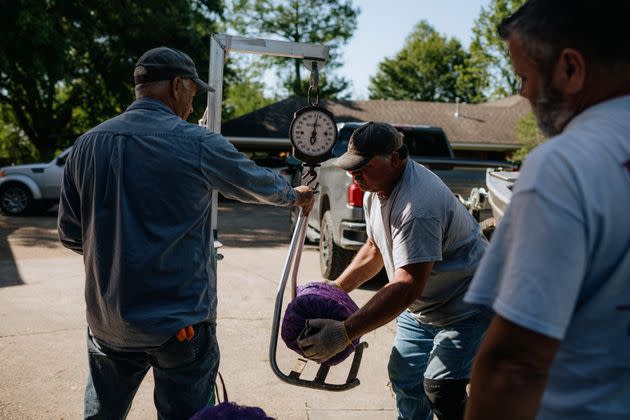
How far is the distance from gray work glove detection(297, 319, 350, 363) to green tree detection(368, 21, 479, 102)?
5425 centimetres

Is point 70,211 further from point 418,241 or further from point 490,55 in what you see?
point 490,55

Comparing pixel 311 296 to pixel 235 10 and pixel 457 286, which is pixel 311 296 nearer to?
pixel 457 286

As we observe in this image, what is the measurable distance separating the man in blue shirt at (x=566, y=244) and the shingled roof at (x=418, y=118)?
89.9 feet

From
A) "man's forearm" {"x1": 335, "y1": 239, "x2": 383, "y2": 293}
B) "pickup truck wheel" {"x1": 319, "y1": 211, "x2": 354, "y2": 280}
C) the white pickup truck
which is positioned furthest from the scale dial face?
"pickup truck wheel" {"x1": 319, "y1": 211, "x2": 354, "y2": 280}

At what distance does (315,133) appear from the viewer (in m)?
3.33

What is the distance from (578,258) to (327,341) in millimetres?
1660

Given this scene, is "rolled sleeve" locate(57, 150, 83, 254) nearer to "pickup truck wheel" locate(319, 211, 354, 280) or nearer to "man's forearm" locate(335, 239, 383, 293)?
"man's forearm" locate(335, 239, 383, 293)

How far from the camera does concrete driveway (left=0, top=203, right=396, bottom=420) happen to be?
399 cm

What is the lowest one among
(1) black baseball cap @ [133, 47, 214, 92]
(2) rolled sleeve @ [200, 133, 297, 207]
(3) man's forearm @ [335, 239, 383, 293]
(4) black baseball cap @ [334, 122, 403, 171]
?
(3) man's forearm @ [335, 239, 383, 293]

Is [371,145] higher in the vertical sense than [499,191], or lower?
higher

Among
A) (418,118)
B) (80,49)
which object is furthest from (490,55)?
(80,49)

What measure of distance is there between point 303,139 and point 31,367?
117 inches

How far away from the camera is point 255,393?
4211 millimetres

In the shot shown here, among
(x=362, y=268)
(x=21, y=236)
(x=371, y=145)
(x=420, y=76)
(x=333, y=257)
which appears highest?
(x=420, y=76)
